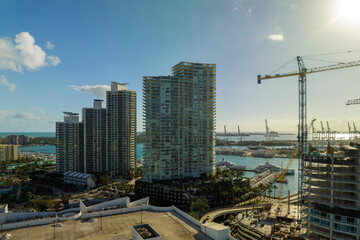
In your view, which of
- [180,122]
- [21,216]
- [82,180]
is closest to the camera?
[21,216]

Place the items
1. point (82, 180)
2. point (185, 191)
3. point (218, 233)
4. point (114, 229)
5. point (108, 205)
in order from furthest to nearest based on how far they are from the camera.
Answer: point (82, 180) → point (185, 191) → point (108, 205) → point (114, 229) → point (218, 233)

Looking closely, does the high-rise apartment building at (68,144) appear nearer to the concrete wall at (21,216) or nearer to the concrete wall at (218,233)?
the concrete wall at (21,216)

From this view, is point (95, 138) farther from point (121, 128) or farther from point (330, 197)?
point (330, 197)

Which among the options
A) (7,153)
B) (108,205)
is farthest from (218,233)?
(7,153)

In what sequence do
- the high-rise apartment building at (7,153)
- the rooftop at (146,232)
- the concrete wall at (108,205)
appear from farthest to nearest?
the high-rise apartment building at (7,153) → the concrete wall at (108,205) → the rooftop at (146,232)

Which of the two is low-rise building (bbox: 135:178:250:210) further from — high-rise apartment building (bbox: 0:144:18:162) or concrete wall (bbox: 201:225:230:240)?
high-rise apartment building (bbox: 0:144:18:162)

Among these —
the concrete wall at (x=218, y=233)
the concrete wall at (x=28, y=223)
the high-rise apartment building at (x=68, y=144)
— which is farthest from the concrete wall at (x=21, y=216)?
the high-rise apartment building at (x=68, y=144)
